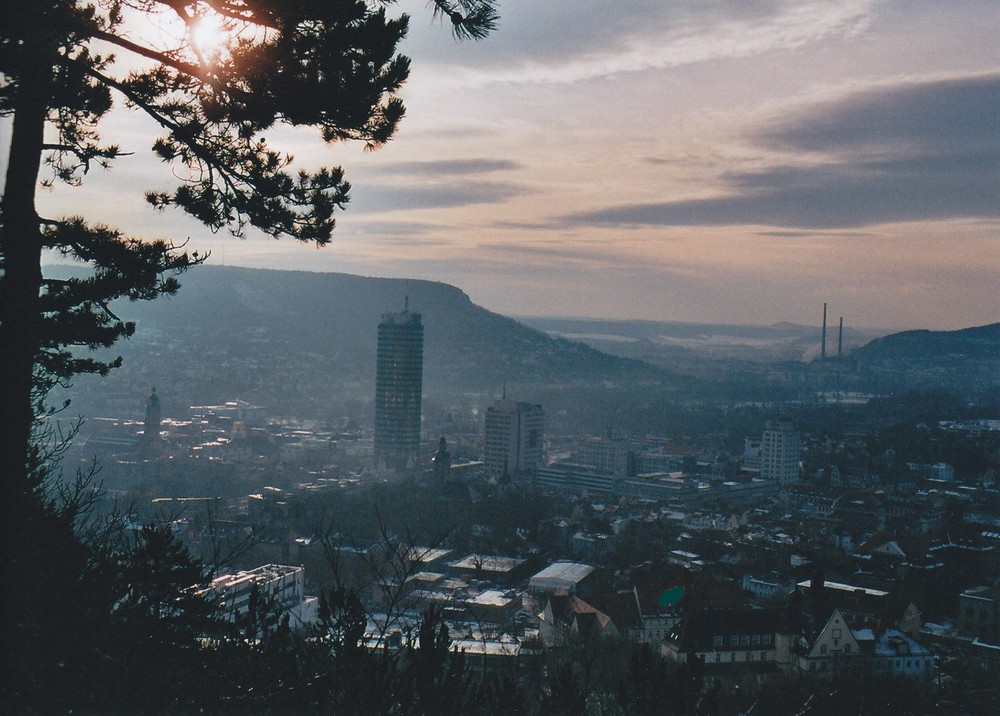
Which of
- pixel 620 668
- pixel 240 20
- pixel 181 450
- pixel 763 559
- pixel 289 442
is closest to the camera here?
pixel 240 20

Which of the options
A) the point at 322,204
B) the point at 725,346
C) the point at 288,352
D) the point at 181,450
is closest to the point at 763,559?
the point at 322,204

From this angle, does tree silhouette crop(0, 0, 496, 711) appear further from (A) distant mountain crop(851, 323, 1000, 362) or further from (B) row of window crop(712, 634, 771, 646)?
(A) distant mountain crop(851, 323, 1000, 362)

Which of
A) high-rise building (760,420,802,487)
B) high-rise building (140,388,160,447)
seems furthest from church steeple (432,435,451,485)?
high-rise building (760,420,802,487)

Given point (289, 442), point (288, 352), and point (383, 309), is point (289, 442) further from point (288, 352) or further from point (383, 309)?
point (383, 309)

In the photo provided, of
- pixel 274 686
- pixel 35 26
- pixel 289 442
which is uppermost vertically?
pixel 35 26

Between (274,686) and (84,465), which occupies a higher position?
(274,686)
